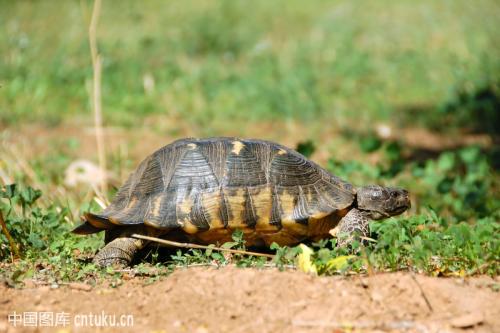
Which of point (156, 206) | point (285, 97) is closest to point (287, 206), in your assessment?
point (156, 206)

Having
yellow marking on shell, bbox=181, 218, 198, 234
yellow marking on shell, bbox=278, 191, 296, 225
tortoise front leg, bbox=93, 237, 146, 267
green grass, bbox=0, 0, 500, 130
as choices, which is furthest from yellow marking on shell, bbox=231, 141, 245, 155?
green grass, bbox=0, 0, 500, 130

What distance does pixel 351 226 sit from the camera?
429cm

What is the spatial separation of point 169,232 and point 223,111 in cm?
475

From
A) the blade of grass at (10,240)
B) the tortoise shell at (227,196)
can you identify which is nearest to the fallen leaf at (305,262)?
the tortoise shell at (227,196)

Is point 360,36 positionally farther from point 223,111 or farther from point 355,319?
point 355,319

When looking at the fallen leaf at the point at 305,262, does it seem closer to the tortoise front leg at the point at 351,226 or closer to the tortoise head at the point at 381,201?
the tortoise front leg at the point at 351,226

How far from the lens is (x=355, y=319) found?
121 inches

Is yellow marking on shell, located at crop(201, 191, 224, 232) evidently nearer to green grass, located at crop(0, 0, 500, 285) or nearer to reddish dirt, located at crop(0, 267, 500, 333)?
green grass, located at crop(0, 0, 500, 285)

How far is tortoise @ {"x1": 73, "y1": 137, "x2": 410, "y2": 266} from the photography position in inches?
161

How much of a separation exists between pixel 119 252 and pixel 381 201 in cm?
176

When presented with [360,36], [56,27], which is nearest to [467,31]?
[360,36]

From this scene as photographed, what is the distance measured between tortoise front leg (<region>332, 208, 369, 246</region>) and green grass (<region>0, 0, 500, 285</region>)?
0.13 m

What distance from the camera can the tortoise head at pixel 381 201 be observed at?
14.7 feet

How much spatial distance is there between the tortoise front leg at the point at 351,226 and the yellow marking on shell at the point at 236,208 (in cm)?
61
